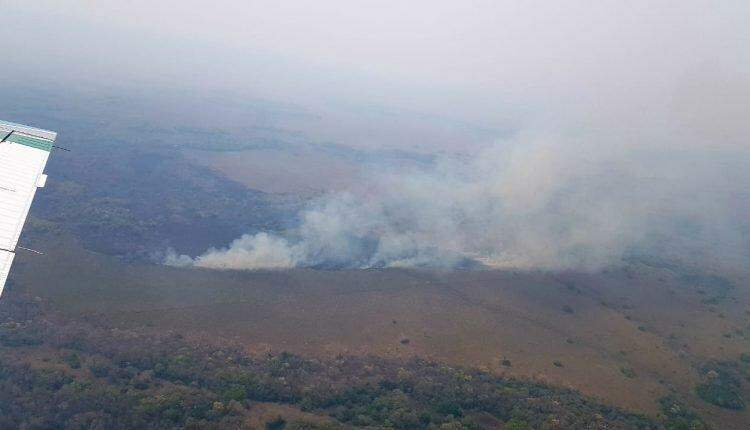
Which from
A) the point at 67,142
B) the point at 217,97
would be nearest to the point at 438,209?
the point at 67,142

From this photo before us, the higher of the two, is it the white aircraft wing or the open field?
the white aircraft wing

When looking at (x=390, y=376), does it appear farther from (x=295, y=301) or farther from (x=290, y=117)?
(x=290, y=117)

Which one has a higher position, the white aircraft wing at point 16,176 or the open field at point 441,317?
the white aircraft wing at point 16,176

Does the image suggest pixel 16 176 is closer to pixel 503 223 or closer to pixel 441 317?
pixel 441 317

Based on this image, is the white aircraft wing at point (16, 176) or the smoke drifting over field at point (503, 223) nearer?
the white aircraft wing at point (16, 176)

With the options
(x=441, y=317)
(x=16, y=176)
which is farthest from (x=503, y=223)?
(x=16, y=176)
